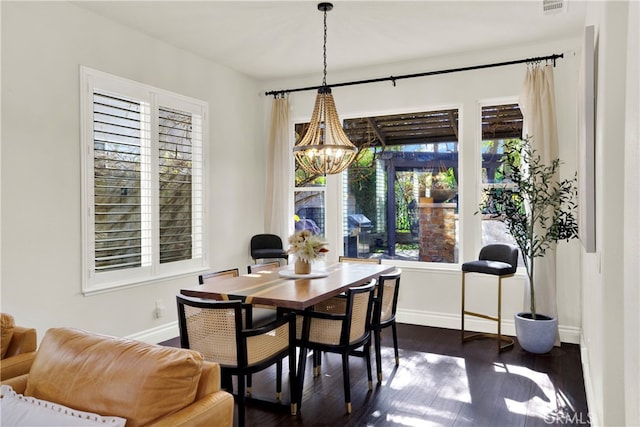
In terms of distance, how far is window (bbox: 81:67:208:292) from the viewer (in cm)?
388

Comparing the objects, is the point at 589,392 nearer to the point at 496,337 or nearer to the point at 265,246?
the point at 496,337

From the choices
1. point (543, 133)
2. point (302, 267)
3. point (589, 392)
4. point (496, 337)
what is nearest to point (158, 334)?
point (302, 267)

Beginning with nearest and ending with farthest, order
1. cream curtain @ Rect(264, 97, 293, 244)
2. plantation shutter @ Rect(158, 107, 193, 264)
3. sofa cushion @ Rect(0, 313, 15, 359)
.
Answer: sofa cushion @ Rect(0, 313, 15, 359)
plantation shutter @ Rect(158, 107, 193, 264)
cream curtain @ Rect(264, 97, 293, 244)

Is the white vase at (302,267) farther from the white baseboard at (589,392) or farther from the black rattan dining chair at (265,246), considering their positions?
the white baseboard at (589,392)

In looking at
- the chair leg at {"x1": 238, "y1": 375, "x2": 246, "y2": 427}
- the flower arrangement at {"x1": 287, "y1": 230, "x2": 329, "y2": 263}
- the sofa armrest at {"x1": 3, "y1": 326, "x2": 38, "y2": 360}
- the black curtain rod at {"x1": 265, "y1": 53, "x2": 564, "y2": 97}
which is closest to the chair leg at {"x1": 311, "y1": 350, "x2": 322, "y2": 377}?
the flower arrangement at {"x1": 287, "y1": 230, "x2": 329, "y2": 263}

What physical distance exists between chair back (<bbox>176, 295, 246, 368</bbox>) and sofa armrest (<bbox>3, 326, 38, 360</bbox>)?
0.75m

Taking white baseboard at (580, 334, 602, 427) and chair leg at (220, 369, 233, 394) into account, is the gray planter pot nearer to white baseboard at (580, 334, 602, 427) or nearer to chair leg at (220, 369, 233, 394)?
white baseboard at (580, 334, 602, 427)

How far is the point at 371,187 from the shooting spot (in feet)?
18.4

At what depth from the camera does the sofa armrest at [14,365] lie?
6.61ft

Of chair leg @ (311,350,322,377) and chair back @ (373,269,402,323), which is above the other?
chair back @ (373,269,402,323)

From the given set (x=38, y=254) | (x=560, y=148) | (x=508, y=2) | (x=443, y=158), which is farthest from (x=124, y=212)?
(x=560, y=148)

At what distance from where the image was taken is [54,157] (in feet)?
11.7

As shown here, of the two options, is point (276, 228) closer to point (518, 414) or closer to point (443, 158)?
point (443, 158)

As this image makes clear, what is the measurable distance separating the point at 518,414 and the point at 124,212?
3570 mm
